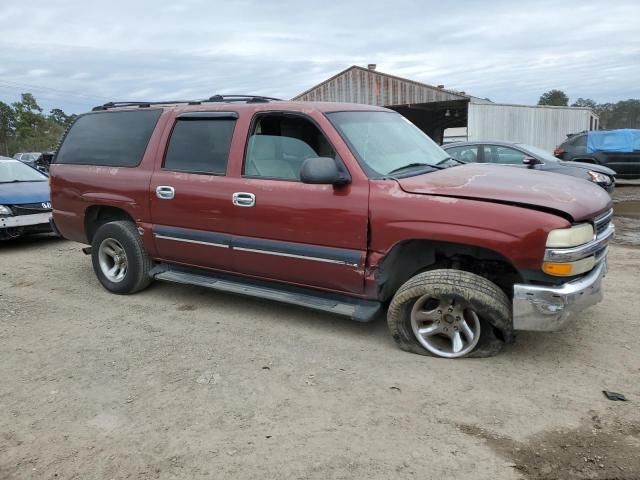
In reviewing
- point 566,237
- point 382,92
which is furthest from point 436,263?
point 382,92

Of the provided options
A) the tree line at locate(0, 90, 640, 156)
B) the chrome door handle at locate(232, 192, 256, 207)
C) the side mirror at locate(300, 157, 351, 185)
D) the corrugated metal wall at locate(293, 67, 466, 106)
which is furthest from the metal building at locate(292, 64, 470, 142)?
the tree line at locate(0, 90, 640, 156)

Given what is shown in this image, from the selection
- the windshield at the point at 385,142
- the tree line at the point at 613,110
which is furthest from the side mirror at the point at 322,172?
the tree line at the point at 613,110

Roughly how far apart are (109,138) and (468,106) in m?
17.4

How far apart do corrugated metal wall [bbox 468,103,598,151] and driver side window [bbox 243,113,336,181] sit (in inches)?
678

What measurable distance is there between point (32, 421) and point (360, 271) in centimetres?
236

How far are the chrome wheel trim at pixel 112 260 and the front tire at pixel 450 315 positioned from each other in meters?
3.15

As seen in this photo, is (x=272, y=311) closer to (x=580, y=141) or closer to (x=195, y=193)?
(x=195, y=193)

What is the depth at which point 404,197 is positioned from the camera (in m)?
3.84

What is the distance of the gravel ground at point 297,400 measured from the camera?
275cm

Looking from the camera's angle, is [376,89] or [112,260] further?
[376,89]

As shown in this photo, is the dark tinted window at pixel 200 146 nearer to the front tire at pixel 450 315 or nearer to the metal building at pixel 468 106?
the front tire at pixel 450 315

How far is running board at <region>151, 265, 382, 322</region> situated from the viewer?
4.14m

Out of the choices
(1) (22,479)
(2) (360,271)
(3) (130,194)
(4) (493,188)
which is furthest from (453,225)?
(3) (130,194)

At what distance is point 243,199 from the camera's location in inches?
178
